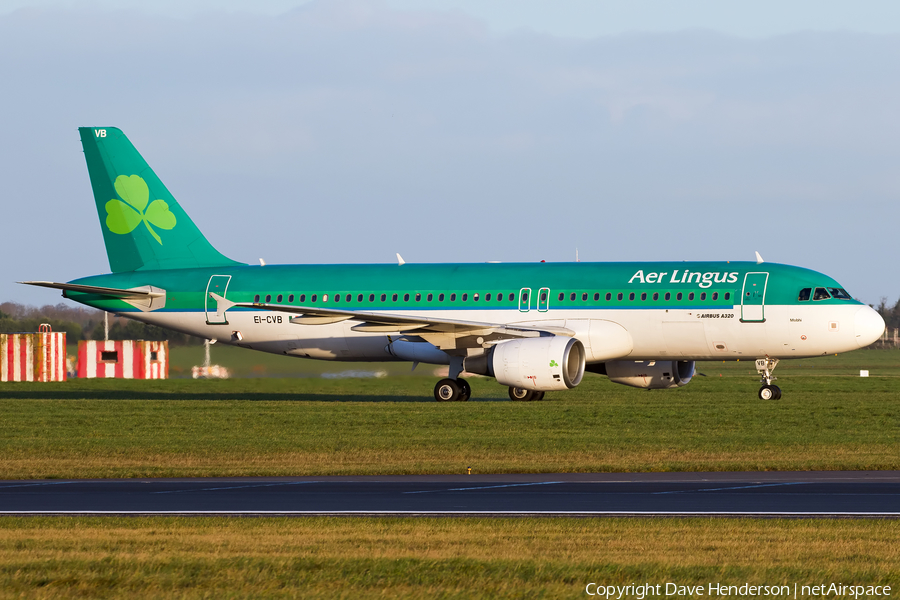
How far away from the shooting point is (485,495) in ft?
53.1

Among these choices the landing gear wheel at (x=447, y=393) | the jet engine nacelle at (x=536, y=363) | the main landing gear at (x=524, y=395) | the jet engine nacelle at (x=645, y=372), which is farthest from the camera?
the jet engine nacelle at (x=645, y=372)

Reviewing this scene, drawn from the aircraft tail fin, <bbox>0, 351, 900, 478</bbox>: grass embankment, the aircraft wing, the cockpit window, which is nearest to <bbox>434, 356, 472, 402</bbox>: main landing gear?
<bbox>0, 351, 900, 478</bbox>: grass embankment

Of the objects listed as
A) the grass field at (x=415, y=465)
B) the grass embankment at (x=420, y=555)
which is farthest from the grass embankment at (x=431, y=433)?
the grass embankment at (x=420, y=555)

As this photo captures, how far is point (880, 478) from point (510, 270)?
70.3ft

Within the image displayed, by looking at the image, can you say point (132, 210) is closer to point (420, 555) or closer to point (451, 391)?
point (451, 391)

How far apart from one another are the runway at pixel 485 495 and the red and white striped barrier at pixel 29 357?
150 ft

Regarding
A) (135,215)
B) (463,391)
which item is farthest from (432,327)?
(135,215)

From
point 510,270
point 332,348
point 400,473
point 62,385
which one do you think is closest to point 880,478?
point 400,473

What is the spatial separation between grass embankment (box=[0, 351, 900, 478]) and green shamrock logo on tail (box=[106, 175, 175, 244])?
5833 millimetres

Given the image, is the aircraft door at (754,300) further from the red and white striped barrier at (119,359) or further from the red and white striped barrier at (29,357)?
the red and white striped barrier at (29,357)

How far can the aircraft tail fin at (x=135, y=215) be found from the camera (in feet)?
139

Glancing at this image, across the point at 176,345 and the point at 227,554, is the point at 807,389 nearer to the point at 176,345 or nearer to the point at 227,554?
the point at 176,345

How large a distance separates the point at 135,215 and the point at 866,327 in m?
23.2

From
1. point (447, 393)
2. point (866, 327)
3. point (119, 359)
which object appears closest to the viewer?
point (866, 327)
